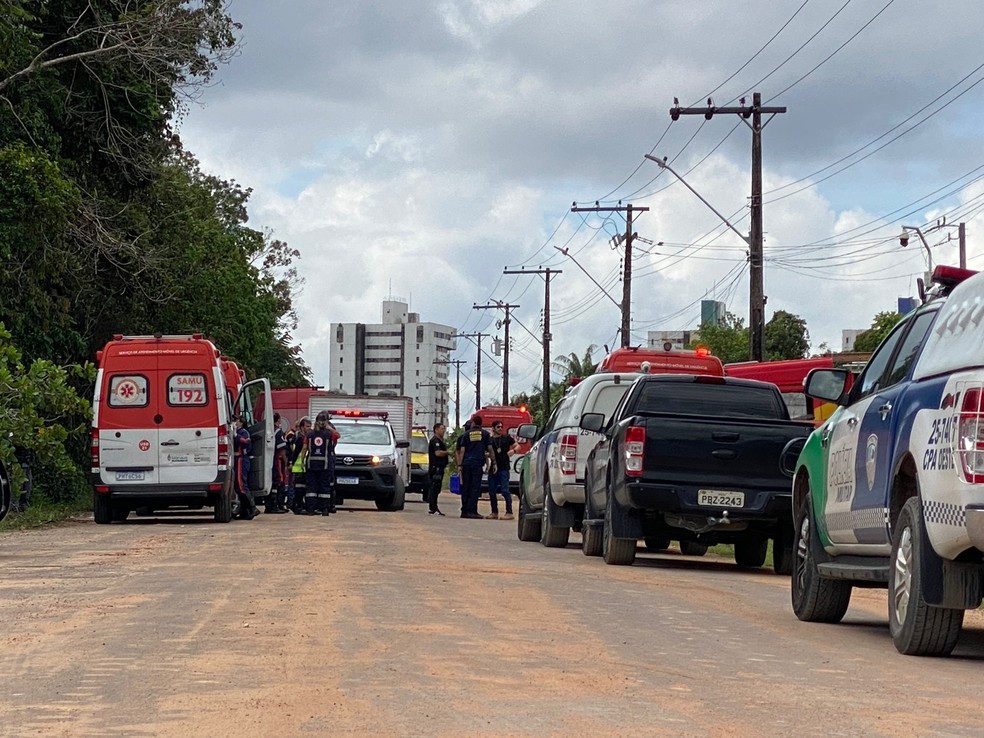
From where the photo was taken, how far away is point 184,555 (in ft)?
56.7

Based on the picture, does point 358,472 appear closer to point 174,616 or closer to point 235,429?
point 235,429

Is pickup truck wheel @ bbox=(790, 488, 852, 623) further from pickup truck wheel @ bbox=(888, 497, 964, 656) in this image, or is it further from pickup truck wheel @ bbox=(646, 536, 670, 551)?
pickup truck wheel @ bbox=(646, 536, 670, 551)

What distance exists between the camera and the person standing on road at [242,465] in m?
27.8

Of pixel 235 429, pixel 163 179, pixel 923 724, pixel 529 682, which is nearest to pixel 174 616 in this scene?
pixel 529 682

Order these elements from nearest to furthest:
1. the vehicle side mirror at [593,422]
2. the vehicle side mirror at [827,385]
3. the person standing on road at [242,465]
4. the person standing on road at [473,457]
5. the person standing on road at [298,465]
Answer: the vehicle side mirror at [827,385] < the vehicle side mirror at [593,422] < the person standing on road at [242,465] < the person standing on road at [473,457] < the person standing on road at [298,465]

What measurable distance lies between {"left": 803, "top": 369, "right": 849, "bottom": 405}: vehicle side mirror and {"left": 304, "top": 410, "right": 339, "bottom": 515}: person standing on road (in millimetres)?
19485

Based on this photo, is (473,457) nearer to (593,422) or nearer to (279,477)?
(279,477)

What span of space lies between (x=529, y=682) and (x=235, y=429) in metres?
20.2

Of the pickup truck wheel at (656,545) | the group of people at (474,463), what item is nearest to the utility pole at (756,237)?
the group of people at (474,463)

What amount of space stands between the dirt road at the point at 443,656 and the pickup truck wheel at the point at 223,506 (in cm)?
1066

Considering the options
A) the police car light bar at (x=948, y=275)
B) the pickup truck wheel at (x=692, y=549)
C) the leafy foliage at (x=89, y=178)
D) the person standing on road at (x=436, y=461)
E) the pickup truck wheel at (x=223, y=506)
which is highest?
the leafy foliage at (x=89, y=178)

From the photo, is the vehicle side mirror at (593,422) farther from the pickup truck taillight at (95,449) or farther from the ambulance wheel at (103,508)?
the ambulance wheel at (103,508)

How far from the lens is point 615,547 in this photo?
16984 millimetres

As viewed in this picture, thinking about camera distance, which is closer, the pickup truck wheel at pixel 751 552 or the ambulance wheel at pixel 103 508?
the pickup truck wheel at pixel 751 552
